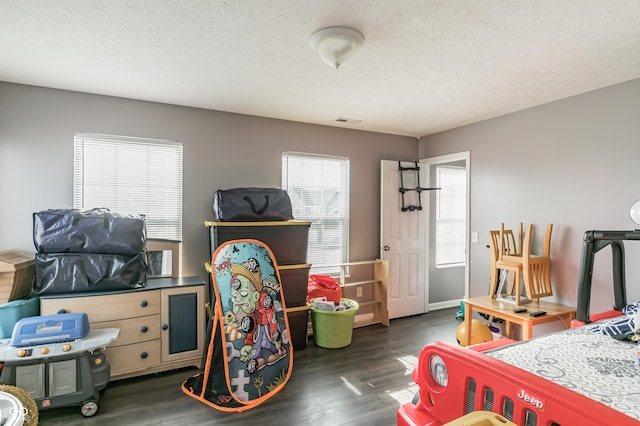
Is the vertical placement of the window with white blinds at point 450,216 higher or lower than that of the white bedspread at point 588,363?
higher

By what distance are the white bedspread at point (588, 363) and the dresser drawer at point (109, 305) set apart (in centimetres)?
256

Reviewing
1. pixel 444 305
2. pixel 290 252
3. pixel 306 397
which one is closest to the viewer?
pixel 306 397

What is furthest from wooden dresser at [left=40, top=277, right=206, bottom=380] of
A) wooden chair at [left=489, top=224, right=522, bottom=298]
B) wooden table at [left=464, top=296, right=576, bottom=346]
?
wooden chair at [left=489, top=224, right=522, bottom=298]

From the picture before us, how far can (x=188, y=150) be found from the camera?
11.3 ft

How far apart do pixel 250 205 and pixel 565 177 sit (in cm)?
295

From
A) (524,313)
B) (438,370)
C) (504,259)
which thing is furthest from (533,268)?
(438,370)

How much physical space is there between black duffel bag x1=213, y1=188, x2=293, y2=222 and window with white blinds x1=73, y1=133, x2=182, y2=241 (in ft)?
1.52

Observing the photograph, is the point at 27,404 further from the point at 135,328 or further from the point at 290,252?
the point at 290,252

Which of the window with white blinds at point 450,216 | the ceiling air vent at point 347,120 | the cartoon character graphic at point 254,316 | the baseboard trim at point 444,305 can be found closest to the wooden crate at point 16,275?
the cartoon character graphic at point 254,316

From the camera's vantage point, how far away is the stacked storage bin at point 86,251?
2.59m

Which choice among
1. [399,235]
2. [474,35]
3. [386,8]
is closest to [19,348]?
[386,8]

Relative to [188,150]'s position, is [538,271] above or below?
below

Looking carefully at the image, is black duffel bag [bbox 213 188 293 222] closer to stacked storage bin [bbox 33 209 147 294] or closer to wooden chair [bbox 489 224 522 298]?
stacked storage bin [bbox 33 209 147 294]

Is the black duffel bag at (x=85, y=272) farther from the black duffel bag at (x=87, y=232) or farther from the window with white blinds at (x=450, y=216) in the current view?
the window with white blinds at (x=450, y=216)
